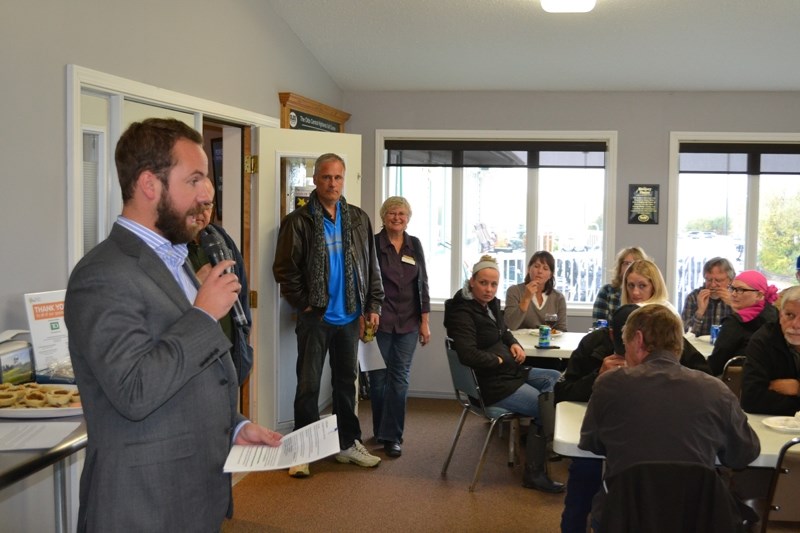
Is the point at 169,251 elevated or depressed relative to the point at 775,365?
elevated

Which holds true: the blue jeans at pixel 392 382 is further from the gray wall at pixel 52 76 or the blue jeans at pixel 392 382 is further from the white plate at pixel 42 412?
the white plate at pixel 42 412

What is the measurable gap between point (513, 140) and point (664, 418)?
4452 millimetres

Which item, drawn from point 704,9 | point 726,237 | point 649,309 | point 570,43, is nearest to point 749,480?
point 649,309

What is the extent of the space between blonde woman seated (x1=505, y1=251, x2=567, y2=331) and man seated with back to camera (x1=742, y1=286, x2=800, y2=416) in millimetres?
2318

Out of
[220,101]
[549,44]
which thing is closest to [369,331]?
[220,101]

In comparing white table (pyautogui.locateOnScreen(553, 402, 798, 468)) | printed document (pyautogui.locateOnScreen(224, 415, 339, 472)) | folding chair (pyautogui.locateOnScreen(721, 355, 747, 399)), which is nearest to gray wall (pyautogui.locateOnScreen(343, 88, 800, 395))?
folding chair (pyautogui.locateOnScreen(721, 355, 747, 399))

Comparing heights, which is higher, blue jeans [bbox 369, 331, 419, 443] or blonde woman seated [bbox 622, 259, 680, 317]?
blonde woman seated [bbox 622, 259, 680, 317]

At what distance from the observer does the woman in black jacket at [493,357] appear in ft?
14.1

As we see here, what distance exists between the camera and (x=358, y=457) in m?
4.75

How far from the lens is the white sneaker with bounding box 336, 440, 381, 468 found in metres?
4.72

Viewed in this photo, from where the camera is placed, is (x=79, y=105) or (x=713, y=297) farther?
(x=713, y=297)

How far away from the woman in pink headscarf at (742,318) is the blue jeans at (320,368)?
197cm

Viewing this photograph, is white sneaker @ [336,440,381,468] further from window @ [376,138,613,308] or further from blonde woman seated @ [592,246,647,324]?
window @ [376,138,613,308]

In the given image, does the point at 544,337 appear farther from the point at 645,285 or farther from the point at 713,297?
the point at 713,297
